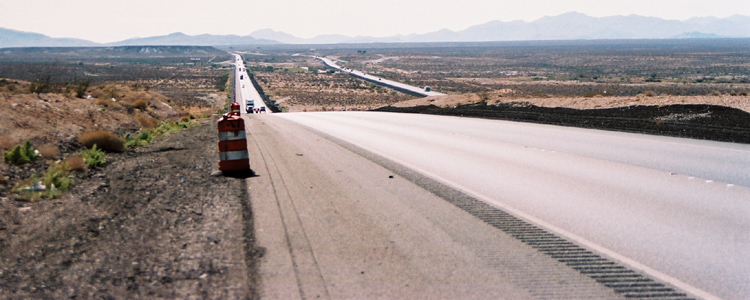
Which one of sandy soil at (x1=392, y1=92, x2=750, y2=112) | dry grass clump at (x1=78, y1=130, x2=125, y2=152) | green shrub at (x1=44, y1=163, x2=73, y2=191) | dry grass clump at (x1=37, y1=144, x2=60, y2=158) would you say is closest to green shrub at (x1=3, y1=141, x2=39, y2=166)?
dry grass clump at (x1=37, y1=144, x2=60, y2=158)

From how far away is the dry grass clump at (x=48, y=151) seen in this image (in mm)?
13602

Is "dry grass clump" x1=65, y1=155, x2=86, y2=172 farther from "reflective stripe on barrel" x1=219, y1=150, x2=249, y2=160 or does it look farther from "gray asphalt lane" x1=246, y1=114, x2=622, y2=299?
"gray asphalt lane" x1=246, y1=114, x2=622, y2=299

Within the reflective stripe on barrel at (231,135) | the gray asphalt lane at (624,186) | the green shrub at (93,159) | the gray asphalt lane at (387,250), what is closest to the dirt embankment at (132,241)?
the gray asphalt lane at (387,250)

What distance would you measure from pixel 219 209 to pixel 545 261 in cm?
474

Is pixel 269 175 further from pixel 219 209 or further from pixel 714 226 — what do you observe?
pixel 714 226

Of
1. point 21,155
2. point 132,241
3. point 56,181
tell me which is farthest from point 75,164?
point 132,241

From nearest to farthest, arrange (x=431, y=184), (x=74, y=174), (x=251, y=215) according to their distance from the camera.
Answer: (x=251, y=215) < (x=431, y=184) < (x=74, y=174)

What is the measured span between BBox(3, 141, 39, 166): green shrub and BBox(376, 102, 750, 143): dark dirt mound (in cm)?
1660

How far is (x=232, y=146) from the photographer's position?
12.1 m

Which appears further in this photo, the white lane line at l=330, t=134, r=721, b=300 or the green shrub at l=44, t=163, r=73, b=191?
the green shrub at l=44, t=163, r=73, b=191

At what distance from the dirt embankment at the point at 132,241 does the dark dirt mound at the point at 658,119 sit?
43.6ft

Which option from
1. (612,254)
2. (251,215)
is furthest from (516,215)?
(251,215)

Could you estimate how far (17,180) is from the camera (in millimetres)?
10906

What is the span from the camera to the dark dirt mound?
56.2 feet
